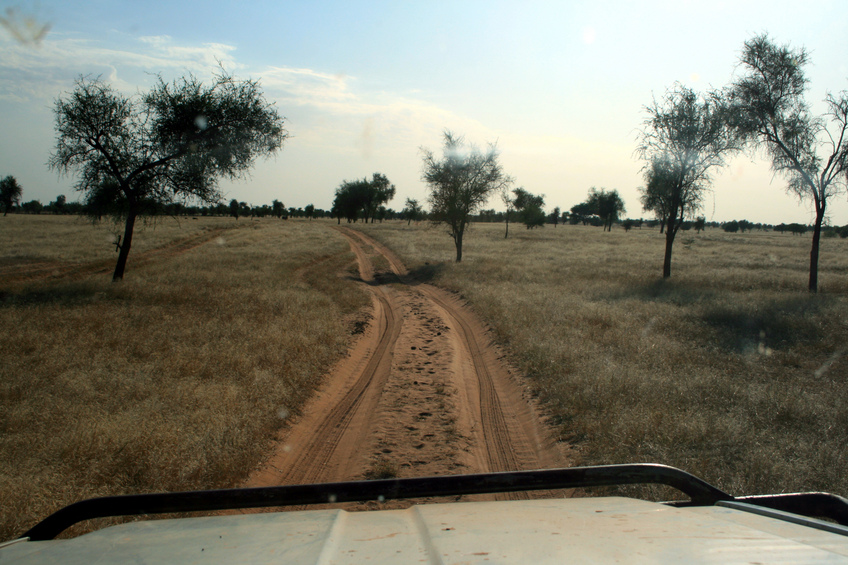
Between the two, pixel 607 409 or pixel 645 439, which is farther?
pixel 607 409

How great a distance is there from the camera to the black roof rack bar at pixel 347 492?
207cm

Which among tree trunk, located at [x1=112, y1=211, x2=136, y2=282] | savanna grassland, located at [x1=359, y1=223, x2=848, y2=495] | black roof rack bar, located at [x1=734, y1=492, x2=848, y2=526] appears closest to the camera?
black roof rack bar, located at [x1=734, y1=492, x2=848, y2=526]

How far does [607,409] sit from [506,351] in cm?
373

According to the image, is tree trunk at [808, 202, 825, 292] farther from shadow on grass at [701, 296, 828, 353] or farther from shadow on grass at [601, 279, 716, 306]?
shadow on grass at [601, 279, 716, 306]

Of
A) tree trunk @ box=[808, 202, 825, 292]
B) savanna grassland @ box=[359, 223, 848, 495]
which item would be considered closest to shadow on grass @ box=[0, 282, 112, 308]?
savanna grassland @ box=[359, 223, 848, 495]

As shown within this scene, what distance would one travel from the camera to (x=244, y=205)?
114 m

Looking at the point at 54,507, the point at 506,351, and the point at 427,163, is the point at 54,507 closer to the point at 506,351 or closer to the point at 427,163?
the point at 506,351

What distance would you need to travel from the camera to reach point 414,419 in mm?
6910

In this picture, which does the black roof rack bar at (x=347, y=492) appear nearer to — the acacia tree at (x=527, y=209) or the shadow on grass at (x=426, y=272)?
the shadow on grass at (x=426, y=272)

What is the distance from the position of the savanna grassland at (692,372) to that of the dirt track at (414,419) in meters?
0.64

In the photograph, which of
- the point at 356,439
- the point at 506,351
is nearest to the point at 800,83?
the point at 506,351

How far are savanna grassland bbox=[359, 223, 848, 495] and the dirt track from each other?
64cm

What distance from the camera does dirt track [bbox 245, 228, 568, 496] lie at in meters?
5.60

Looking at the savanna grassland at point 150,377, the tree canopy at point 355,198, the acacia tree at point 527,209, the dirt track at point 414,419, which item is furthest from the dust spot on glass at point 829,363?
the tree canopy at point 355,198
